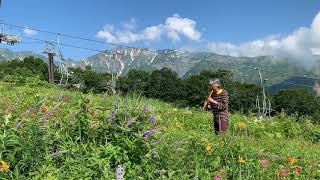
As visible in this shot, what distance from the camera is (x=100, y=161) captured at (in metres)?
4.08

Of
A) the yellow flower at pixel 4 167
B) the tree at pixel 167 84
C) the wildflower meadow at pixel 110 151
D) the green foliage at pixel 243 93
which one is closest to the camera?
the yellow flower at pixel 4 167

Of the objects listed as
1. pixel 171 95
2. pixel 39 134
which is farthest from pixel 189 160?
pixel 171 95

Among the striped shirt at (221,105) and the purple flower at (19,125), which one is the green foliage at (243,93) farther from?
the purple flower at (19,125)

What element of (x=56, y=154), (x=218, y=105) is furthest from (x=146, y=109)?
(x=218, y=105)

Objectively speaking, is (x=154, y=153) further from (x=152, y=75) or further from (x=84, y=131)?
(x=152, y=75)

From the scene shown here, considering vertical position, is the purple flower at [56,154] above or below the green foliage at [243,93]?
above

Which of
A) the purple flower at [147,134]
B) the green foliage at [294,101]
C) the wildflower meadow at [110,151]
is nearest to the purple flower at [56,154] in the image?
the wildflower meadow at [110,151]

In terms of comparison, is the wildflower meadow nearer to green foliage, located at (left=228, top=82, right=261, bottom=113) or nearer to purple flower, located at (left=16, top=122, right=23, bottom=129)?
purple flower, located at (left=16, top=122, right=23, bottom=129)

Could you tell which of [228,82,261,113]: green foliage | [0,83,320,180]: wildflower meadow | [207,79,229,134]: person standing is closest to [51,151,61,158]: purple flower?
[0,83,320,180]: wildflower meadow

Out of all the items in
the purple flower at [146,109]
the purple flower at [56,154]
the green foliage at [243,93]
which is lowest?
the green foliage at [243,93]

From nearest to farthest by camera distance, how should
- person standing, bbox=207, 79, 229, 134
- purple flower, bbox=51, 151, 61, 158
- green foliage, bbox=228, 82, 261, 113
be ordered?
1. purple flower, bbox=51, 151, 61, 158
2. person standing, bbox=207, 79, 229, 134
3. green foliage, bbox=228, 82, 261, 113

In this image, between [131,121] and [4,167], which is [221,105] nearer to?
[131,121]

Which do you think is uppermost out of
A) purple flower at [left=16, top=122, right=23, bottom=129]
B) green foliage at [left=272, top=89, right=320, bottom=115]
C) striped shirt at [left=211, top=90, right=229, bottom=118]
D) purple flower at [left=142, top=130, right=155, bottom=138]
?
purple flower at [left=16, top=122, right=23, bottom=129]

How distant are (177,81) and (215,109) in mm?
105967
